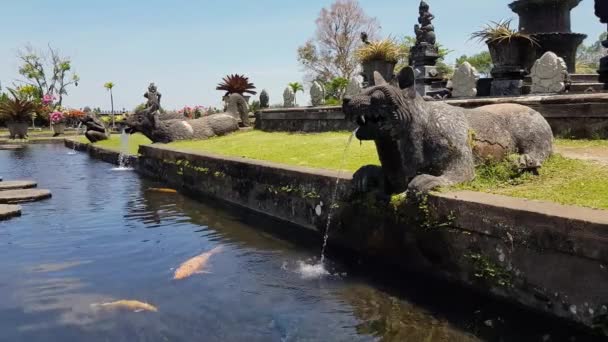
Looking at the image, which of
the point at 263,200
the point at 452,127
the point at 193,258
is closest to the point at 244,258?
the point at 193,258

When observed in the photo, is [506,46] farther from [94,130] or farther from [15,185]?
[94,130]

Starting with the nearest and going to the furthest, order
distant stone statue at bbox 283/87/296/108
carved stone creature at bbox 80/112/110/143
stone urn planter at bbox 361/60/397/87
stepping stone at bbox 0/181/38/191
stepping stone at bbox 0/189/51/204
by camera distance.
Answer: stepping stone at bbox 0/189/51/204
stepping stone at bbox 0/181/38/191
stone urn planter at bbox 361/60/397/87
distant stone statue at bbox 283/87/296/108
carved stone creature at bbox 80/112/110/143

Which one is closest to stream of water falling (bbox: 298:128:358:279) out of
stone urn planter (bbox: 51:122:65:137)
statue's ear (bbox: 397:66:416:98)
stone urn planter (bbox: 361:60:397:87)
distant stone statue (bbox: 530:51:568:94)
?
statue's ear (bbox: 397:66:416:98)

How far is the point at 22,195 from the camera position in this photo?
32.3ft

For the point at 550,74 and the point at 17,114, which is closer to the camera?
the point at 550,74

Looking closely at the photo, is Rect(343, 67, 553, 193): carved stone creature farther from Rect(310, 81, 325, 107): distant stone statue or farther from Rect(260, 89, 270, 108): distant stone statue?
Rect(260, 89, 270, 108): distant stone statue

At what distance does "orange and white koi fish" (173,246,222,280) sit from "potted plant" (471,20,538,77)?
29.9 ft

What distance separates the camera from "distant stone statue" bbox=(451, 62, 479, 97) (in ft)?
42.7

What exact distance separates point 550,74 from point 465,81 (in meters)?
2.40

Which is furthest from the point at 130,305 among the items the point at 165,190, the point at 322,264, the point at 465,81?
the point at 465,81

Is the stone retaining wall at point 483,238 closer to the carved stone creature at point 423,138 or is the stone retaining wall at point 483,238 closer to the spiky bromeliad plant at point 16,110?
the carved stone creature at point 423,138

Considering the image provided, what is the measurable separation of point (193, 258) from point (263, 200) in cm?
230

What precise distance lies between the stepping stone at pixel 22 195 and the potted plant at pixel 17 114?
69.0ft

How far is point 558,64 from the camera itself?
10891 mm
